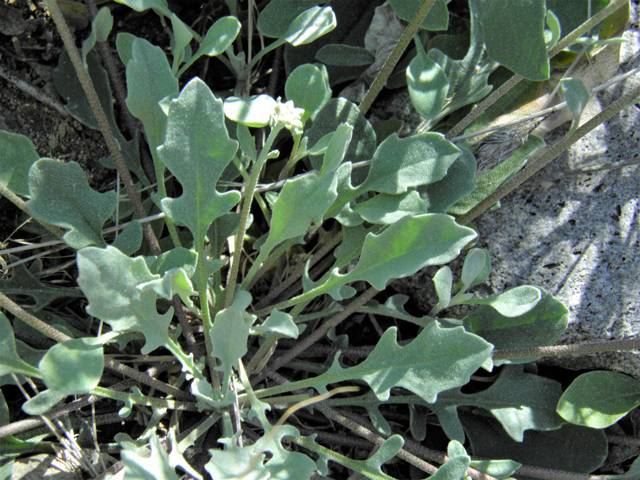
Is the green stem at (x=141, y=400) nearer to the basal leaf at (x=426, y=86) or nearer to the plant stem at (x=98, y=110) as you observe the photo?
the plant stem at (x=98, y=110)

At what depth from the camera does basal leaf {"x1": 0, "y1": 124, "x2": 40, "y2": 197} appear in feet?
3.41

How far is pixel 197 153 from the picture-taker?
3.20 ft

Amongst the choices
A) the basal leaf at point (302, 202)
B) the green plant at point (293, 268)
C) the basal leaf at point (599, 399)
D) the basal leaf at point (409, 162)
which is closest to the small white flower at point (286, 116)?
the green plant at point (293, 268)

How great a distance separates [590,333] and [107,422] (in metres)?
1.16

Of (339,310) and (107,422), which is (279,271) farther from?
(107,422)

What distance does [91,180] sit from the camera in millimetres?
1403

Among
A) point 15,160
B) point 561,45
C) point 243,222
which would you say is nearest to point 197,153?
point 243,222

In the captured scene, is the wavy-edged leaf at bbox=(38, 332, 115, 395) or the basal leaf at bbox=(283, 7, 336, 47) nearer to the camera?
the wavy-edged leaf at bbox=(38, 332, 115, 395)

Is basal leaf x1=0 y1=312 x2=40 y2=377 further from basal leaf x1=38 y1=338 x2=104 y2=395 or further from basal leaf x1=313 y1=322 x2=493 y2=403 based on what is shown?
basal leaf x1=313 y1=322 x2=493 y2=403

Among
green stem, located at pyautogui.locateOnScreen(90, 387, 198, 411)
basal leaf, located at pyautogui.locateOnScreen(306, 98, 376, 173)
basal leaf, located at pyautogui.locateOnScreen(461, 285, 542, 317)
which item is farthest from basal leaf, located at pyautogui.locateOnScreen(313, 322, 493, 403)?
basal leaf, located at pyautogui.locateOnScreen(306, 98, 376, 173)

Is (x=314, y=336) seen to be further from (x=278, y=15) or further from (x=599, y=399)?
(x=278, y=15)

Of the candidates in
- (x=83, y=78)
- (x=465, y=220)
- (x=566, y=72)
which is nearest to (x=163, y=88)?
(x=83, y=78)

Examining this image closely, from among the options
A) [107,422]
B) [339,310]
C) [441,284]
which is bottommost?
[107,422]

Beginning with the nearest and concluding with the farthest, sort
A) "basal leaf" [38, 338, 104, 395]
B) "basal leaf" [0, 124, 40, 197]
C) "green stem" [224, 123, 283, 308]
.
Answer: "basal leaf" [38, 338, 104, 395] → "green stem" [224, 123, 283, 308] → "basal leaf" [0, 124, 40, 197]
